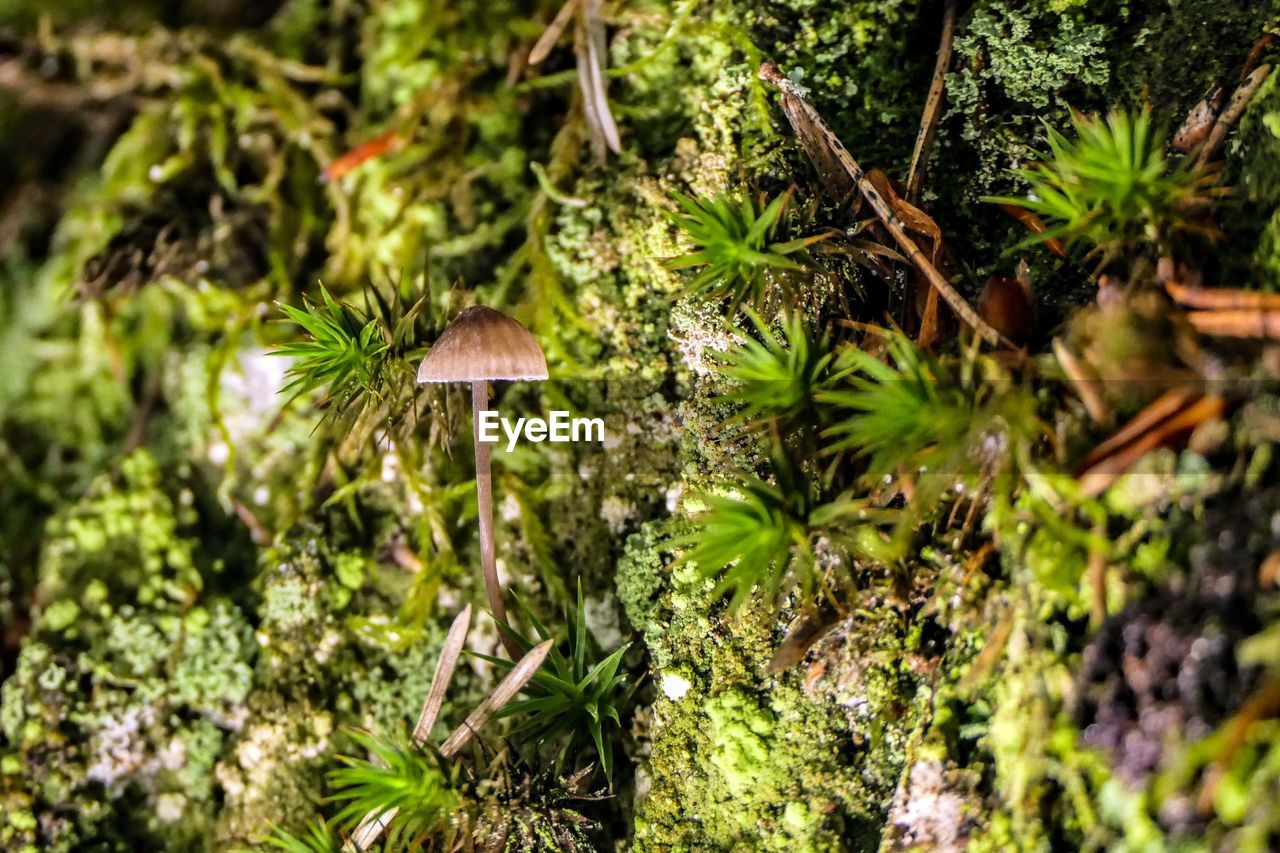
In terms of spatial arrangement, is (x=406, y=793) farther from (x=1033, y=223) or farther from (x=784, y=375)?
(x=1033, y=223)

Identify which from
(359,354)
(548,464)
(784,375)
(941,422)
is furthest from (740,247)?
(359,354)

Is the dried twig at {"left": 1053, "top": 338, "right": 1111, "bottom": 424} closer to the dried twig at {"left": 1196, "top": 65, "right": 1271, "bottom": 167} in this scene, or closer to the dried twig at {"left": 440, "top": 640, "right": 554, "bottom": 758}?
the dried twig at {"left": 1196, "top": 65, "right": 1271, "bottom": 167}

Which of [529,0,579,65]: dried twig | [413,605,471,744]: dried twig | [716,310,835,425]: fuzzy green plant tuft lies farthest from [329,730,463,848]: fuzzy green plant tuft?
[529,0,579,65]: dried twig

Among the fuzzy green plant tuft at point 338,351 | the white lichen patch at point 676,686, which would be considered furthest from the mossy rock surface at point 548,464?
the fuzzy green plant tuft at point 338,351

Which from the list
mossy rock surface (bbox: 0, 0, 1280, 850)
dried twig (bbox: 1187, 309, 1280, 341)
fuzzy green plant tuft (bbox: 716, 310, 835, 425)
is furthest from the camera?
fuzzy green plant tuft (bbox: 716, 310, 835, 425)

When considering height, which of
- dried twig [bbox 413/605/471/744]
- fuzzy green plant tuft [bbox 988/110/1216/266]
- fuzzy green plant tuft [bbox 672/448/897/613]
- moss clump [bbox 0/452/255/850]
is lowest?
moss clump [bbox 0/452/255/850]

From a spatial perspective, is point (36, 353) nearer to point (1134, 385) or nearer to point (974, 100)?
point (974, 100)

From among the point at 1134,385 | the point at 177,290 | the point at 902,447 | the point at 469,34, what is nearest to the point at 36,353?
the point at 177,290

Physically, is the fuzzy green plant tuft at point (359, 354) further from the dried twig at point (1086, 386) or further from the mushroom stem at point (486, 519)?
the dried twig at point (1086, 386)
